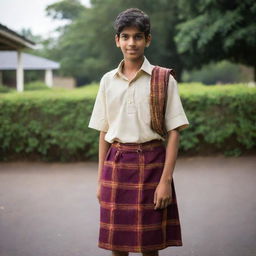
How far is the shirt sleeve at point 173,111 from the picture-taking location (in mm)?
2668

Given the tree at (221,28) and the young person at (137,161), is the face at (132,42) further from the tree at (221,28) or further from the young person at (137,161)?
the tree at (221,28)

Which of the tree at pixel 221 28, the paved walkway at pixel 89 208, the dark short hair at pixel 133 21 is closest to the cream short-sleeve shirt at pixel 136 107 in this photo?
the dark short hair at pixel 133 21

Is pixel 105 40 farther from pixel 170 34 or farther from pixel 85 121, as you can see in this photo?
pixel 85 121

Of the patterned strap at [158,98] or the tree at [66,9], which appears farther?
the tree at [66,9]

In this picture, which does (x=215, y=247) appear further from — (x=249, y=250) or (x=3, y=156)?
(x=3, y=156)

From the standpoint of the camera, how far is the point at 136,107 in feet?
8.76

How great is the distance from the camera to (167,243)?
2732 mm

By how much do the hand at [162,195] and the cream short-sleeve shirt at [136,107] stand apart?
11.6 inches

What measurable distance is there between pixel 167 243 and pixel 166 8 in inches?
1142

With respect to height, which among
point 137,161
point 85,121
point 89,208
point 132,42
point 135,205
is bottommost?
point 89,208

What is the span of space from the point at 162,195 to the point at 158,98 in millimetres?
574

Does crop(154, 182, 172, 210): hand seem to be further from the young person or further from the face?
the face

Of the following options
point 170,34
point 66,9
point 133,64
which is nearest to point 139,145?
point 133,64

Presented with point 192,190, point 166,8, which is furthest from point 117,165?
point 166,8
